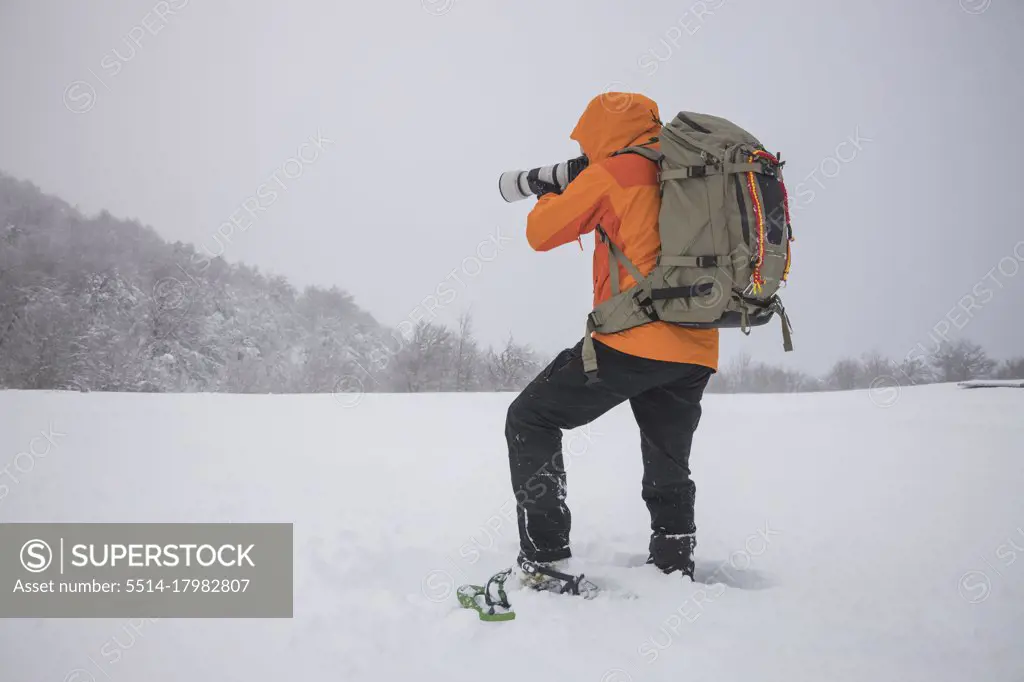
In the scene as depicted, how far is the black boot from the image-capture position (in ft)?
8.61

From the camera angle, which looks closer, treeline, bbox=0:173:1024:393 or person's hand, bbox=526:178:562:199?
person's hand, bbox=526:178:562:199

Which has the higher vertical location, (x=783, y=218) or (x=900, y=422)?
(x=783, y=218)

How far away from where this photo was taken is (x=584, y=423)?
8.21ft

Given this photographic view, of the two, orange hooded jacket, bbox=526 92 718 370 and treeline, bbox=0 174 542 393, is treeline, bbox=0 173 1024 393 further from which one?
orange hooded jacket, bbox=526 92 718 370

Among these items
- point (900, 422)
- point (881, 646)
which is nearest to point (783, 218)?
point (881, 646)

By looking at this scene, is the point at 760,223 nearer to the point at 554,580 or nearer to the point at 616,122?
the point at 616,122

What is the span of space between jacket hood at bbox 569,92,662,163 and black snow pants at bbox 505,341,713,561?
0.87 metres

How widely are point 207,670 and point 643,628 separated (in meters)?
1.49

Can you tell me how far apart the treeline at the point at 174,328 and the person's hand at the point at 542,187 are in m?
23.0

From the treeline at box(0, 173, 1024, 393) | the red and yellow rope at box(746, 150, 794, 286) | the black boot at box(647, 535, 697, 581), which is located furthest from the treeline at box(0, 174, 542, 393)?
the red and yellow rope at box(746, 150, 794, 286)

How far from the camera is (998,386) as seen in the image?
9852 millimetres

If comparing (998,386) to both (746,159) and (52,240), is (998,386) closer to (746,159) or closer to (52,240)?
(746,159)

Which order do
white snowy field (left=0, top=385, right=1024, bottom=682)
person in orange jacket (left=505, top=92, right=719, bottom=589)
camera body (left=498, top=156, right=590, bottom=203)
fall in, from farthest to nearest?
camera body (left=498, top=156, right=590, bottom=203) → person in orange jacket (left=505, top=92, right=719, bottom=589) → white snowy field (left=0, top=385, right=1024, bottom=682)

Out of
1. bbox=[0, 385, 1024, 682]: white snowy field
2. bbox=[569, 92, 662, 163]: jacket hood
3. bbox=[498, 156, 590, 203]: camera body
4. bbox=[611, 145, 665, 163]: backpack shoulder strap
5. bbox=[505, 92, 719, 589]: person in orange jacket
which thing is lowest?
bbox=[0, 385, 1024, 682]: white snowy field
